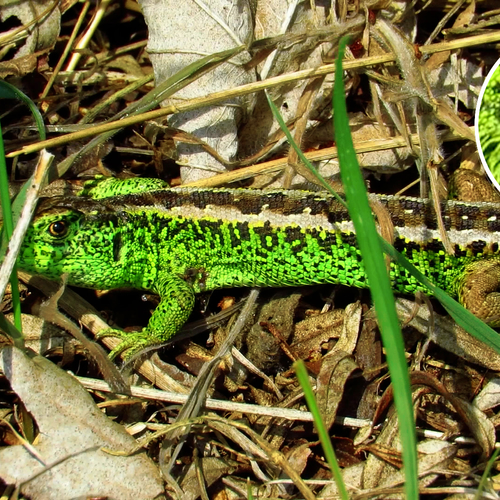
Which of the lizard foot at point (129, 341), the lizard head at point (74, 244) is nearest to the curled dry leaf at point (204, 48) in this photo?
the lizard head at point (74, 244)

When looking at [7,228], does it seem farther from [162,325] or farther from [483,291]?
[483,291]

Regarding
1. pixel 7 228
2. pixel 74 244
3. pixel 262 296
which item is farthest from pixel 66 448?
pixel 262 296

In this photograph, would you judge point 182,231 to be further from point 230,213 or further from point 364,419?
point 364,419

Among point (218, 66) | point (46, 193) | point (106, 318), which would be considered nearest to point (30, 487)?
point (106, 318)

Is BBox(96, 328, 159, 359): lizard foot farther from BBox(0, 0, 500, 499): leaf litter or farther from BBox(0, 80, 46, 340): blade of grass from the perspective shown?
BBox(0, 80, 46, 340): blade of grass

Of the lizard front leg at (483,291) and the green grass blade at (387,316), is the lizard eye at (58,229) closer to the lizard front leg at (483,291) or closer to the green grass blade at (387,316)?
the green grass blade at (387,316)

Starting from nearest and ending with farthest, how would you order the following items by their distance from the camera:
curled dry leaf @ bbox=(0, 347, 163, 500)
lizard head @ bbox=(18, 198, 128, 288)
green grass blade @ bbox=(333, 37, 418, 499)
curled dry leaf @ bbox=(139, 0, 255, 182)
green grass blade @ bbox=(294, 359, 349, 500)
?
green grass blade @ bbox=(294, 359, 349, 500) → green grass blade @ bbox=(333, 37, 418, 499) → curled dry leaf @ bbox=(0, 347, 163, 500) → lizard head @ bbox=(18, 198, 128, 288) → curled dry leaf @ bbox=(139, 0, 255, 182)

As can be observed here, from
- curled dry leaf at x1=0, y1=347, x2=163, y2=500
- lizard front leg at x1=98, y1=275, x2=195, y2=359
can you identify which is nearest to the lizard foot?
lizard front leg at x1=98, y1=275, x2=195, y2=359
